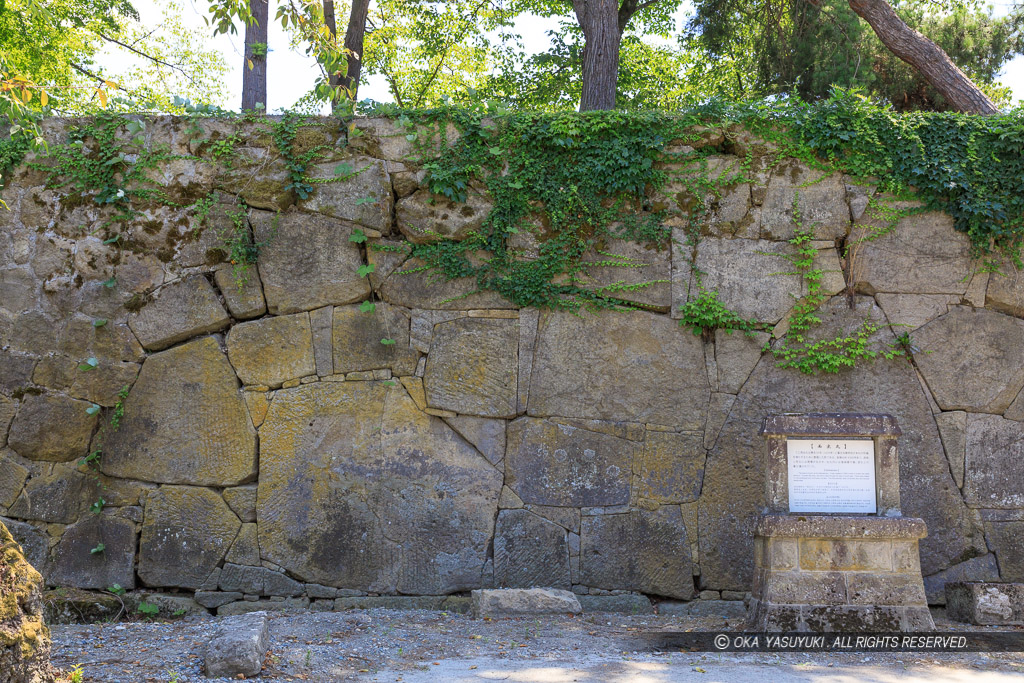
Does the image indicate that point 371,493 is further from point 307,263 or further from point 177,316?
point 177,316

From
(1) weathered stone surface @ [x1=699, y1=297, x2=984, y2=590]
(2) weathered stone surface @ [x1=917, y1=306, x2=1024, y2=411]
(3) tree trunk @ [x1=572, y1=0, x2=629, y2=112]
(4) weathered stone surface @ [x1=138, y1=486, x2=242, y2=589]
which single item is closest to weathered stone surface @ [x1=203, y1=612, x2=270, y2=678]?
(4) weathered stone surface @ [x1=138, y1=486, x2=242, y2=589]

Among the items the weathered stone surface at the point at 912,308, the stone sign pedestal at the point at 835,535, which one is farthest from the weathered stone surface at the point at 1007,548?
the weathered stone surface at the point at 912,308

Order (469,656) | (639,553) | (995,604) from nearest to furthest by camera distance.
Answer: (469,656) < (995,604) < (639,553)

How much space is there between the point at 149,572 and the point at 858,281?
5.70 m

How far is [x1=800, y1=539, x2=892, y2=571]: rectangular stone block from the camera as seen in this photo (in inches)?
189

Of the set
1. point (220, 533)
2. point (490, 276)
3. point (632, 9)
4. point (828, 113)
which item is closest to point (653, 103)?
point (632, 9)

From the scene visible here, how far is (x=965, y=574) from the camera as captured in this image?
5824 mm

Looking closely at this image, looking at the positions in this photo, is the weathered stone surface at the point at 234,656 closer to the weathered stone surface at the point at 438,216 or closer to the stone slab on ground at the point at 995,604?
the weathered stone surface at the point at 438,216

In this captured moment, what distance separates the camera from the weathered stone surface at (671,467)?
19.3 feet

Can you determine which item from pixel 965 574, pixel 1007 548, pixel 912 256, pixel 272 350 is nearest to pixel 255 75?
pixel 272 350

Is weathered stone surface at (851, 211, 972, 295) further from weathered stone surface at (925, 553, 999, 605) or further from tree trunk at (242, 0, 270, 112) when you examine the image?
tree trunk at (242, 0, 270, 112)

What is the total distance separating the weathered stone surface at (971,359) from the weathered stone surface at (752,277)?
2.71 feet

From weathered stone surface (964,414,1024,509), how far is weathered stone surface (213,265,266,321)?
5418 mm

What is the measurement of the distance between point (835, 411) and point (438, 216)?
3336mm
